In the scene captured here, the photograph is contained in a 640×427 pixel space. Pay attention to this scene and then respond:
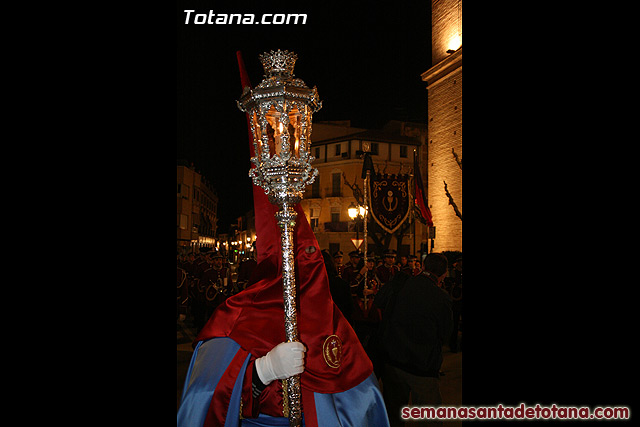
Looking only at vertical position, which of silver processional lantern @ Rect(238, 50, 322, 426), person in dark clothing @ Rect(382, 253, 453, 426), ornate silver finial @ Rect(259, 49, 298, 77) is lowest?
person in dark clothing @ Rect(382, 253, 453, 426)

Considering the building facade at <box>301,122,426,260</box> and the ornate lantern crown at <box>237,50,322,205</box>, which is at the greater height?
the building facade at <box>301,122,426,260</box>

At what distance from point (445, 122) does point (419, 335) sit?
64.9 ft

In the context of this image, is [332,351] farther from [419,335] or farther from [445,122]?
[445,122]

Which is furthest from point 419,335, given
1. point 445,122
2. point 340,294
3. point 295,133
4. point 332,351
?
point 445,122

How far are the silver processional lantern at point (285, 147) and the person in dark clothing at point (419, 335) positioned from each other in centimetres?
230

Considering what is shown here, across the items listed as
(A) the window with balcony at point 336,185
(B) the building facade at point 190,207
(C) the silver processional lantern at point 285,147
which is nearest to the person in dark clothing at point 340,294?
(C) the silver processional lantern at point 285,147

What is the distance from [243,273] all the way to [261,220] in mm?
6903

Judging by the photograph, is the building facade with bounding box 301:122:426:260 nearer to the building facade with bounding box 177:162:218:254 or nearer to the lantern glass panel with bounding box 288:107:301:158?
the building facade with bounding box 177:162:218:254

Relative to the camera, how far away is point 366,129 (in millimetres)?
44500

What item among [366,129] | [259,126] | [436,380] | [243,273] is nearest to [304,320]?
[259,126]

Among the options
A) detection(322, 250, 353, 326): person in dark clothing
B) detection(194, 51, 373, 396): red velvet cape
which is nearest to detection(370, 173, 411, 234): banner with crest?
detection(322, 250, 353, 326): person in dark clothing

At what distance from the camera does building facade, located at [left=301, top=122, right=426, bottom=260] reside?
3959 cm

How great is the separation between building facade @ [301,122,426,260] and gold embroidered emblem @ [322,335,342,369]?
3607cm

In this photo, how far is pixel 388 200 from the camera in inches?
386
